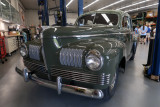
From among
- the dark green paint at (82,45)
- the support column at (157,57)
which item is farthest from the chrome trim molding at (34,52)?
the support column at (157,57)

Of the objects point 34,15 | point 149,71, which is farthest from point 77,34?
point 34,15

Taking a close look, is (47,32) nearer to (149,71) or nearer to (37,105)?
(37,105)

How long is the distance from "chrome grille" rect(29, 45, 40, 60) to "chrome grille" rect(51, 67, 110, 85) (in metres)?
0.39

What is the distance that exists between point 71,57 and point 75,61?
73 mm

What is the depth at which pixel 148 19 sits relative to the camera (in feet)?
48.3

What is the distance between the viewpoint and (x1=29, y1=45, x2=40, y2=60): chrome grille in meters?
1.71

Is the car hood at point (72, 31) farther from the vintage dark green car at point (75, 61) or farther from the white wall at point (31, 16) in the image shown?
the white wall at point (31, 16)

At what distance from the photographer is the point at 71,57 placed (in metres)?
1.40

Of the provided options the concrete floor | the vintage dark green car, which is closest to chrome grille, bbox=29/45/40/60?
the vintage dark green car

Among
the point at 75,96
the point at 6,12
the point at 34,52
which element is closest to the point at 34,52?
the point at 34,52

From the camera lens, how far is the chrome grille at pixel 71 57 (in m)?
1.36

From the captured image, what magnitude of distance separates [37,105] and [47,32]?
3.47ft

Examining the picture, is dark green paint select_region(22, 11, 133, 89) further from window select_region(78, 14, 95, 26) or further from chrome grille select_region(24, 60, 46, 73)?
window select_region(78, 14, 95, 26)

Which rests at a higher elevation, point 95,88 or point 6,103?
point 95,88
